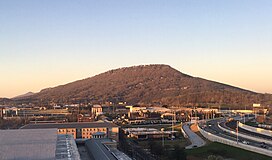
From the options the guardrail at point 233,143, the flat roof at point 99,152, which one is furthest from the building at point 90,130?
the guardrail at point 233,143

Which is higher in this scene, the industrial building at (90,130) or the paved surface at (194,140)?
the industrial building at (90,130)

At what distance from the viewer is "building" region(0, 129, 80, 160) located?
1362 cm

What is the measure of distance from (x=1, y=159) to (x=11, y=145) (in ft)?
6.87

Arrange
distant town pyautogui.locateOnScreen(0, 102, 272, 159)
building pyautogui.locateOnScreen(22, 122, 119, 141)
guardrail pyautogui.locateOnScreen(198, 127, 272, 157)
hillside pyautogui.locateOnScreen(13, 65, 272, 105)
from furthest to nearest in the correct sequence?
hillside pyautogui.locateOnScreen(13, 65, 272, 105) < building pyautogui.locateOnScreen(22, 122, 119, 141) < distant town pyautogui.locateOnScreen(0, 102, 272, 159) < guardrail pyautogui.locateOnScreen(198, 127, 272, 157)

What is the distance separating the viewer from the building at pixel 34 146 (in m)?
13.6

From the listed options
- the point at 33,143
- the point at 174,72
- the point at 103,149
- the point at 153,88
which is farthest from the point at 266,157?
the point at 174,72

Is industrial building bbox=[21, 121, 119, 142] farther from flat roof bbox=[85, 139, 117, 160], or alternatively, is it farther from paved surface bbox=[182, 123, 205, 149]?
paved surface bbox=[182, 123, 205, 149]

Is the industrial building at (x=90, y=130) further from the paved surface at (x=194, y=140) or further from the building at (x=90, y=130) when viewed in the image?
the paved surface at (x=194, y=140)

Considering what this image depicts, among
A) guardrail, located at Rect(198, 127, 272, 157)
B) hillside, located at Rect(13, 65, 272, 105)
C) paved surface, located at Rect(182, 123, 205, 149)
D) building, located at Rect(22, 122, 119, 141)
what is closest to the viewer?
guardrail, located at Rect(198, 127, 272, 157)

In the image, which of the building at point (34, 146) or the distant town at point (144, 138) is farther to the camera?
the distant town at point (144, 138)

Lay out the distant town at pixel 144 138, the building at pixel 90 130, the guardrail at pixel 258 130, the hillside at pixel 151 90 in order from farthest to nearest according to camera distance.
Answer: the hillside at pixel 151 90 → the building at pixel 90 130 → the guardrail at pixel 258 130 → the distant town at pixel 144 138

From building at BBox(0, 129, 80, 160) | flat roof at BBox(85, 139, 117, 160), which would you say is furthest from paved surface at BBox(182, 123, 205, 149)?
building at BBox(0, 129, 80, 160)

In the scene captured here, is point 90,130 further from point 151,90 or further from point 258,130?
point 151,90

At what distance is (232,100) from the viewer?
71.1m
